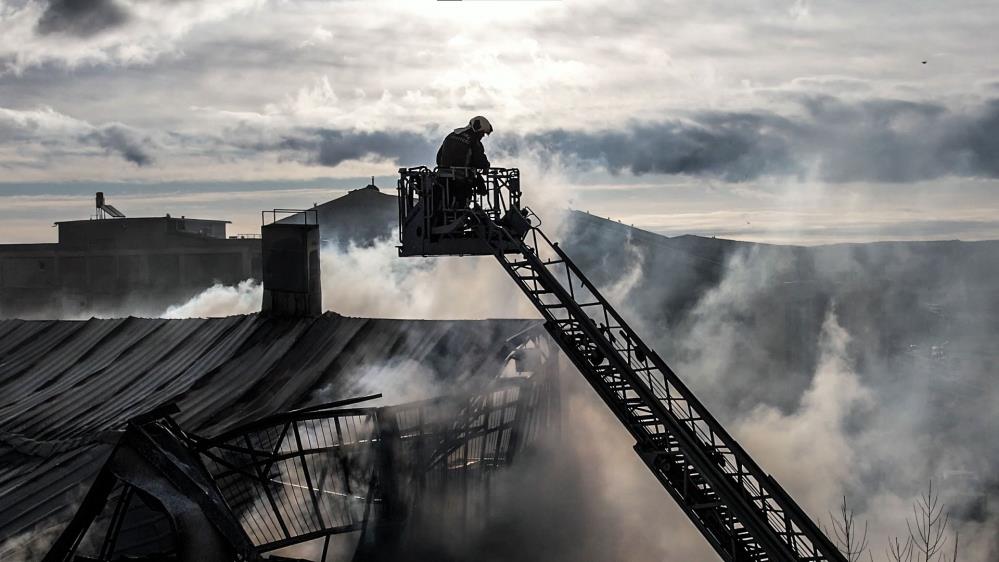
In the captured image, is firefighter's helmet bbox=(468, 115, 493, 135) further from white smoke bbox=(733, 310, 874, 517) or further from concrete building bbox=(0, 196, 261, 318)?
concrete building bbox=(0, 196, 261, 318)

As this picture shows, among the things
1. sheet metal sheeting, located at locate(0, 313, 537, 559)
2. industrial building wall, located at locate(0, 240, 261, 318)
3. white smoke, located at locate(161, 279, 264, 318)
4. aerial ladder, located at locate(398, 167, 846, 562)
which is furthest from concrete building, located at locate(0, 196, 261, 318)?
aerial ladder, located at locate(398, 167, 846, 562)

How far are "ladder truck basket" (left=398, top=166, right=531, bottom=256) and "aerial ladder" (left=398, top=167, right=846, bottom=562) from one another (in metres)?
0.02

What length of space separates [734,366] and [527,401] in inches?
1841

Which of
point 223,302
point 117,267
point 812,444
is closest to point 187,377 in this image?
point 812,444

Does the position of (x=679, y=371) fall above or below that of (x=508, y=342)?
below

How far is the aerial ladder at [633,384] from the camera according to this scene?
49.1 ft

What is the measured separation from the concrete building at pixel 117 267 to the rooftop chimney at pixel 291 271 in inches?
1824

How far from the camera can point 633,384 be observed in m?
16.2

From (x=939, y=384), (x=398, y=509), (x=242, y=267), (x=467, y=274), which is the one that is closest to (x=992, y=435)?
(x=939, y=384)

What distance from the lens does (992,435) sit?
60812 mm

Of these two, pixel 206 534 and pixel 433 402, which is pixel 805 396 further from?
pixel 206 534

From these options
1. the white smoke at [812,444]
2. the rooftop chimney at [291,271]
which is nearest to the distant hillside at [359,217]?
the white smoke at [812,444]

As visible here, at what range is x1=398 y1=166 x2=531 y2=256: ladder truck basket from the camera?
67.1 feet

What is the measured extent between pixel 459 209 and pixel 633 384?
6.44 m
